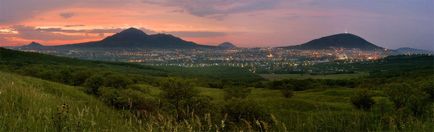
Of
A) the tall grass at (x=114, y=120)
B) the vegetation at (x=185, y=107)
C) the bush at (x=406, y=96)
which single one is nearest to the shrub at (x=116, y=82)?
the vegetation at (x=185, y=107)

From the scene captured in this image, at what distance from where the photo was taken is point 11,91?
470 inches

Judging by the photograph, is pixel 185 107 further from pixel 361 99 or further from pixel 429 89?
pixel 429 89

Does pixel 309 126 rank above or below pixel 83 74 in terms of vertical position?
above

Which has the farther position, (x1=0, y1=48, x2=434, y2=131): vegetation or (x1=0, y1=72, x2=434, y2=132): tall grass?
(x1=0, y1=48, x2=434, y2=131): vegetation

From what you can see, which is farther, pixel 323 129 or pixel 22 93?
pixel 323 129

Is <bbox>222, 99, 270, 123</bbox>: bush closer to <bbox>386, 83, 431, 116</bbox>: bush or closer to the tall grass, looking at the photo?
<bbox>386, 83, 431, 116</bbox>: bush

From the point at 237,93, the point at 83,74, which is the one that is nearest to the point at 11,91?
the point at 237,93

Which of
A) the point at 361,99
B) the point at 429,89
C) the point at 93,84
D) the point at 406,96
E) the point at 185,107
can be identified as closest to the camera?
the point at 185,107

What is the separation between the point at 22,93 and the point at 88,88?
252 feet

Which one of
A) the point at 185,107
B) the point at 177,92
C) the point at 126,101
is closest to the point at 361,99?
the point at 177,92

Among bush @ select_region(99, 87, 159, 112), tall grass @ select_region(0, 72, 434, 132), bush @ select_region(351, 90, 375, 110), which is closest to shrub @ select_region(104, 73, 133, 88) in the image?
bush @ select_region(99, 87, 159, 112)

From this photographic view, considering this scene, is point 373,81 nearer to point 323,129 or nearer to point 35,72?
point 35,72

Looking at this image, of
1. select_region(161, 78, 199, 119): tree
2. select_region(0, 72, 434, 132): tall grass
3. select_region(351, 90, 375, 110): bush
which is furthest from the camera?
select_region(351, 90, 375, 110): bush

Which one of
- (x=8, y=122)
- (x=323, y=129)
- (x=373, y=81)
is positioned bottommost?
(x=373, y=81)
